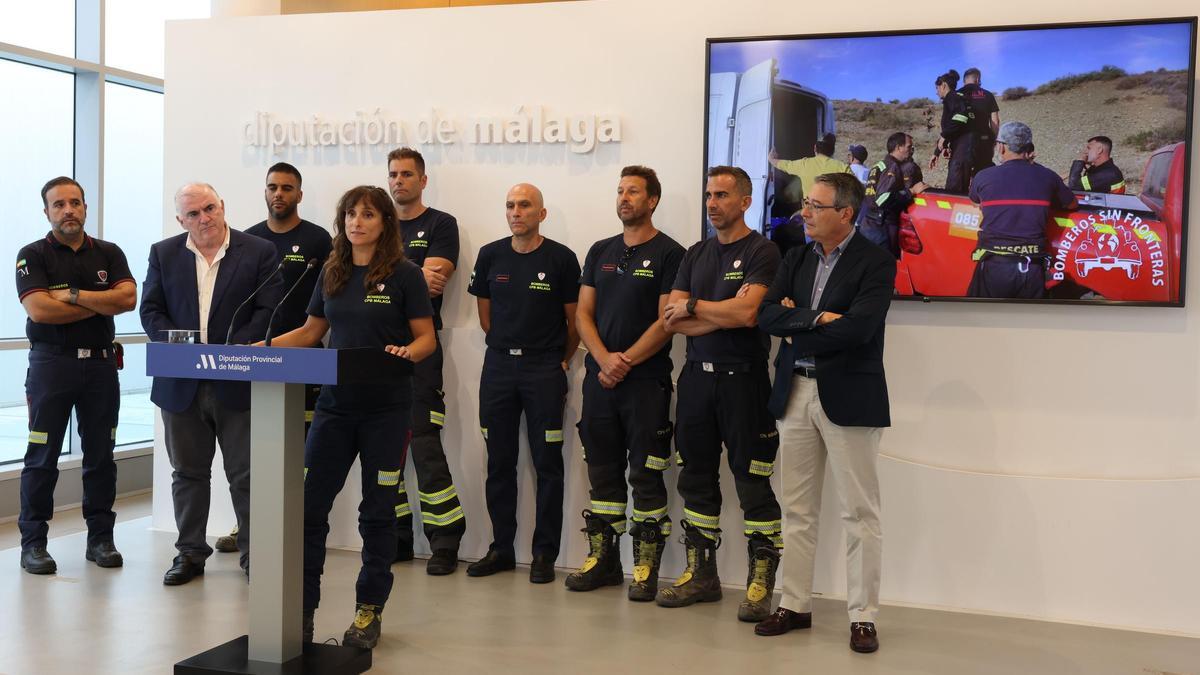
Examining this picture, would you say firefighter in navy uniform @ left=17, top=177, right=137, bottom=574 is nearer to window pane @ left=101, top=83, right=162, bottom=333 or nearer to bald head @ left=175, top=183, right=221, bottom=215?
bald head @ left=175, top=183, right=221, bottom=215

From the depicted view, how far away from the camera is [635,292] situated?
4.82 meters

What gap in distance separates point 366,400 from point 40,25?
15.3ft

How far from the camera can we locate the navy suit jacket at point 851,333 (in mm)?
3961

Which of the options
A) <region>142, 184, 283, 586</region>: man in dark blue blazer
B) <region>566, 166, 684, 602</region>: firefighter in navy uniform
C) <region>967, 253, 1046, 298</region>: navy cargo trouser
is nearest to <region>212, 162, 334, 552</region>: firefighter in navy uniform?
<region>142, 184, 283, 586</region>: man in dark blue blazer

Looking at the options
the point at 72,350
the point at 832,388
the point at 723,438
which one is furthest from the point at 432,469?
the point at 832,388

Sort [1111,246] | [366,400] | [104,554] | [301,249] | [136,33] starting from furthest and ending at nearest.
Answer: [136,33], [301,249], [104,554], [1111,246], [366,400]

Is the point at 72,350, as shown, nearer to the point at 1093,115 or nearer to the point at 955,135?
the point at 955,135

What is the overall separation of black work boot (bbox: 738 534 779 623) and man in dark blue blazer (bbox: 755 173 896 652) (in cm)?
17

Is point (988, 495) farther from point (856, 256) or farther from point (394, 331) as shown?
point (394, 331)

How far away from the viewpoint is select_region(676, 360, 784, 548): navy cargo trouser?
4523 mm

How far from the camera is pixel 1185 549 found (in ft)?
14.5

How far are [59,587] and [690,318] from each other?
3.00 meters

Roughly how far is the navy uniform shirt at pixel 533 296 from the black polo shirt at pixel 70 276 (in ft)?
5.86

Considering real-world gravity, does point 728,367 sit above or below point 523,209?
below
